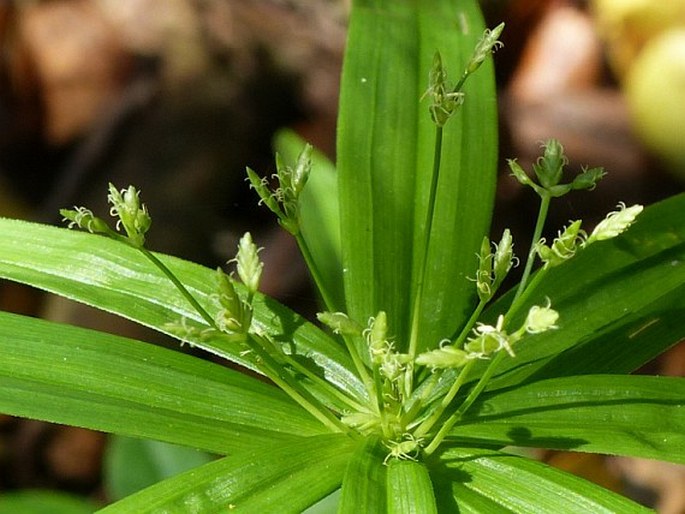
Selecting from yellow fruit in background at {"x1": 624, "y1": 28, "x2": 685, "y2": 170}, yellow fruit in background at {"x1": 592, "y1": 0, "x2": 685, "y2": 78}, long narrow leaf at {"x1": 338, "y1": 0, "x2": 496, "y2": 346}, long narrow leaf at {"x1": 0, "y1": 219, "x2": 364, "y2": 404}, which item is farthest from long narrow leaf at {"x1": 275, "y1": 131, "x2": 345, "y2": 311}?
yellow fruit in background at {"x1": 592, "y1": 0, "x2": 685, "y2": 78}

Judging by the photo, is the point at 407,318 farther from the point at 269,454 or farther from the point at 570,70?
the point at 570,70

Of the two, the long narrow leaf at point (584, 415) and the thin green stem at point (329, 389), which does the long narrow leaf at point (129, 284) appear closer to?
the thin green stem at point (329, 389)

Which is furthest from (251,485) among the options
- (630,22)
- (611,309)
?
(630,22)

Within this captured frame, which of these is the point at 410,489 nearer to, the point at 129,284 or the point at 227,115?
the point at 129,284

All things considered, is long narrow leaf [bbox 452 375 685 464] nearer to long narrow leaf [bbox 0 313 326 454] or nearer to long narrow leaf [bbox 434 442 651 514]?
long narrow leaf [bbox 434 442 651 514]

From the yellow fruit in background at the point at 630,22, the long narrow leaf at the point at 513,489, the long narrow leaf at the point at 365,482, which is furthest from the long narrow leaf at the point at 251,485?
the yellow fruit in background at the point at 630,22

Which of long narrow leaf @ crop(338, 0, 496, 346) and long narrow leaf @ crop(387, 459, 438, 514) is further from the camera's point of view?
long narrow leaf @ crop(338, 0, 496, 346)
